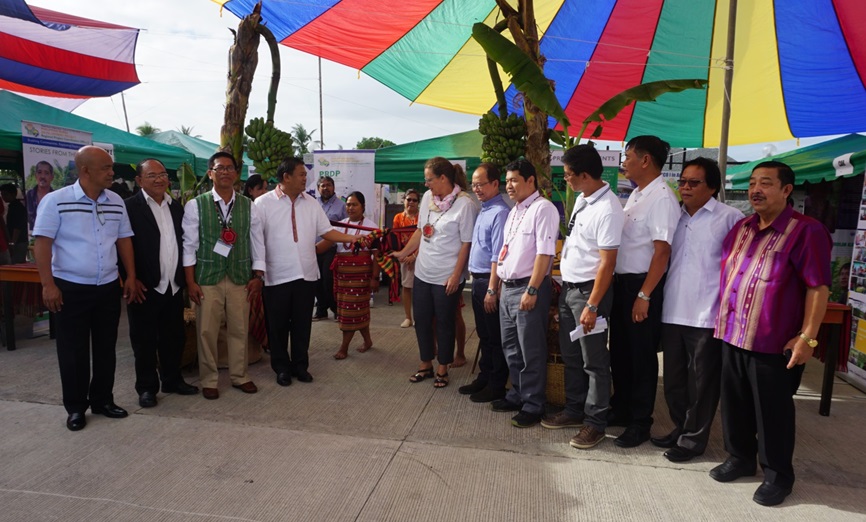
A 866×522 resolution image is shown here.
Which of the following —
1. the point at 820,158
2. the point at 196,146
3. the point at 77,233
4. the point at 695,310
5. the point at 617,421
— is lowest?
the point at 617,421

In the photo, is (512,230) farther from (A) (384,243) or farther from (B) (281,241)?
(B) (281,241)

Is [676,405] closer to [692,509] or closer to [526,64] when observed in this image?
[692,509]

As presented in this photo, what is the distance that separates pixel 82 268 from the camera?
327cm

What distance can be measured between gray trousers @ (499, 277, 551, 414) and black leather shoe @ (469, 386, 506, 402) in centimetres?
33

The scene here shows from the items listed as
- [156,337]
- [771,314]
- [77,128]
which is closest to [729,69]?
[771,314]

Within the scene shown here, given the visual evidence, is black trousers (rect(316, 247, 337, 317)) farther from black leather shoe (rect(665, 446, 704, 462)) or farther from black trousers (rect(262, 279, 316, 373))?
black leather shoe (rect(665, 446, 704, 462))

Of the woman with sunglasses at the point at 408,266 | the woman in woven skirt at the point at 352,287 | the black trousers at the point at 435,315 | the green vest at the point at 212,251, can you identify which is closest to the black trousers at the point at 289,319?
the green vest at the point at 212,251

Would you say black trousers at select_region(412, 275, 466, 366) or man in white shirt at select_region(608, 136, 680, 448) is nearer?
man in white shirt at select_region(608, 136, 680, 448)

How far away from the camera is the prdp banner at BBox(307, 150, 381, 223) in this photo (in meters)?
9.01

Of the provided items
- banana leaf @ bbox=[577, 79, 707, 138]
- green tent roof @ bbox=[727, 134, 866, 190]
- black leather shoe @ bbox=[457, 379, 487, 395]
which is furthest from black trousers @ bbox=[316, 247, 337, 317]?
green tent roof @ bbox=[727, 134, 866, 190]

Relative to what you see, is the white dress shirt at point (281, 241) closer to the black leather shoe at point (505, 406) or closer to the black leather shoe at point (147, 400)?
the black leather shoe at point (147, 400)

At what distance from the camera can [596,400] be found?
10.7ft

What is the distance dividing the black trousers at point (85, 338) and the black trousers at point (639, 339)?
3320 millimetres

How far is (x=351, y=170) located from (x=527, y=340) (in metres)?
6.26
